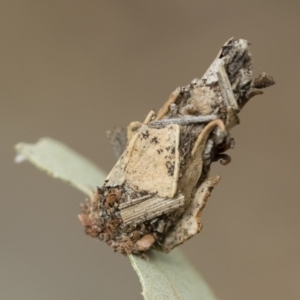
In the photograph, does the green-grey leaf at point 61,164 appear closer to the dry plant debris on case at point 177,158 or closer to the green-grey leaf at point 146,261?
the green-grey leaf at point 146,261

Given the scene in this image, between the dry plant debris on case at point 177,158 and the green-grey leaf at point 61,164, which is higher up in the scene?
the green-grey leaf at point 61,164

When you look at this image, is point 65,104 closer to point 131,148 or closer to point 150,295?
point 131,148

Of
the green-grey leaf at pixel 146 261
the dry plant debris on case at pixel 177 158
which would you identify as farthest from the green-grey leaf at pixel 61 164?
the dry plant debris on case at pixel 177 158

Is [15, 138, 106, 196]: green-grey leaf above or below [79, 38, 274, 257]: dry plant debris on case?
above

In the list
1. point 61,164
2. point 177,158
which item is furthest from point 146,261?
point 61,164

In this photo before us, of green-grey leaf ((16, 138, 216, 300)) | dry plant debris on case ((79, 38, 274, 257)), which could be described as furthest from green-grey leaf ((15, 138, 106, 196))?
dry plant debris on case ((79, 38, 274, 257))

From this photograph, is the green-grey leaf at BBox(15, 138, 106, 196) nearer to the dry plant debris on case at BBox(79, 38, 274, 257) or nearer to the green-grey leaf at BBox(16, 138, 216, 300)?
the green-grey leaf at BBox(16, 138, 216, 300)
